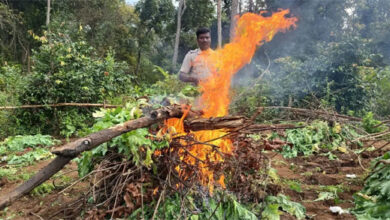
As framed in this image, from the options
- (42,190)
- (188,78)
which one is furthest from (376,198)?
(42,190)

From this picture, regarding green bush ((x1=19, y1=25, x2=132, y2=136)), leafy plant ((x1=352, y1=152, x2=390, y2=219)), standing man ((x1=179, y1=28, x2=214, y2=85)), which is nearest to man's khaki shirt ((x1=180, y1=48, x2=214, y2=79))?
standing man ((x1=179, y1=28, x2=214, y2=85))

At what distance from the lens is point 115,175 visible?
3.21 metres

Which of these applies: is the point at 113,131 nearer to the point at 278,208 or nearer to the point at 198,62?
the point at 278,208

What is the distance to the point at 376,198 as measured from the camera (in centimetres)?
343

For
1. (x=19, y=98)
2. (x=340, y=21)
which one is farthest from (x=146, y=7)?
(x=19, y=98)

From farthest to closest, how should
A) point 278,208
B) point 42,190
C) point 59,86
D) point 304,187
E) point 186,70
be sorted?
point 59,86
point 186,70
point 304,187
point 42,190
point 278,208

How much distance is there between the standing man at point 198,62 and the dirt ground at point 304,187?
1917mm

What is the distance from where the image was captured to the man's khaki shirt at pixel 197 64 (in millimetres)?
5016

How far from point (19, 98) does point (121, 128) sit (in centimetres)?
761

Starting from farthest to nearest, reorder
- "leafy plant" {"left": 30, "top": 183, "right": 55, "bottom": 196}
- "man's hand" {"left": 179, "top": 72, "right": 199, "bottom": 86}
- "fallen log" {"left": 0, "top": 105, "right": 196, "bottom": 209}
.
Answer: "man's hand" {"left": 179, "top": 72, "right": 199, "bottom": 86} → "leafy plant" {"left": 30, "top": 183, "right": 55, "bottom": 196} → "fallen log" {"left": 0, "top": 105, "right": 196, "bottom": 209}

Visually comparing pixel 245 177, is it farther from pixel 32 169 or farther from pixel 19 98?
pixel 19 98

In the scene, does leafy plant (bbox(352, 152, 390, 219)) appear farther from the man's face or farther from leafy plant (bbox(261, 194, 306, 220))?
the man's face

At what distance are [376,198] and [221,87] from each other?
229 cm

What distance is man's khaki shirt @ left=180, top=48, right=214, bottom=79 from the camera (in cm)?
502
